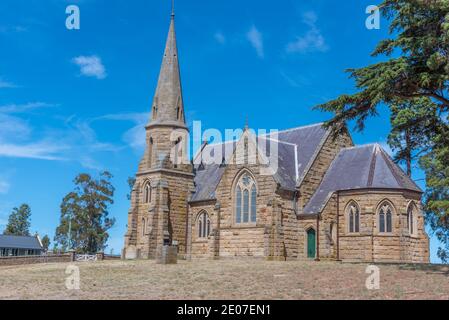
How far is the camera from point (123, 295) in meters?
18.3

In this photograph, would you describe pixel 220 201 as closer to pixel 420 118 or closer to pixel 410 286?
pixel 420 118

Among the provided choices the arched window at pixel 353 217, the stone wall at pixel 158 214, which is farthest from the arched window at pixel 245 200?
the stone wall at pixel 158 214

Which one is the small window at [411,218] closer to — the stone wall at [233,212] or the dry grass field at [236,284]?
the stone wall at [233,212]

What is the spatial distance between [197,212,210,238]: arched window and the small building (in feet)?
139

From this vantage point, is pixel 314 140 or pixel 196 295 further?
pixel 314 140

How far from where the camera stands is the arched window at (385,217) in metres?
38.3

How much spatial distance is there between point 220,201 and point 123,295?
24.4m

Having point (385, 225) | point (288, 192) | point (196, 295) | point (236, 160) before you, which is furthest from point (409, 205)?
point (196, 295)

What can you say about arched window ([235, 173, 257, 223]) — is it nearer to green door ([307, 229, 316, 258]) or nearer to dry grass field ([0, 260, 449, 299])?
green door ([307, 229, 316, 258])

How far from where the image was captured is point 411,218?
39344mm

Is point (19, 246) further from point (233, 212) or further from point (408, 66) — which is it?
point (408, 66)

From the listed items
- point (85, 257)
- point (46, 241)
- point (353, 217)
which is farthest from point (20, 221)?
point (353, 217)

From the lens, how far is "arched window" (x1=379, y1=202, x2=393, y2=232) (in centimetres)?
3828

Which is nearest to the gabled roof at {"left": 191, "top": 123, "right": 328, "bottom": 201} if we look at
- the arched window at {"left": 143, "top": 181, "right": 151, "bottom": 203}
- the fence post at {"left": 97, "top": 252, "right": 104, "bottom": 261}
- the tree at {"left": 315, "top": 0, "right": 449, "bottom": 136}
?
the arched window at {"left": 143, "top": 181, "right": 151, "bottom": 203}
